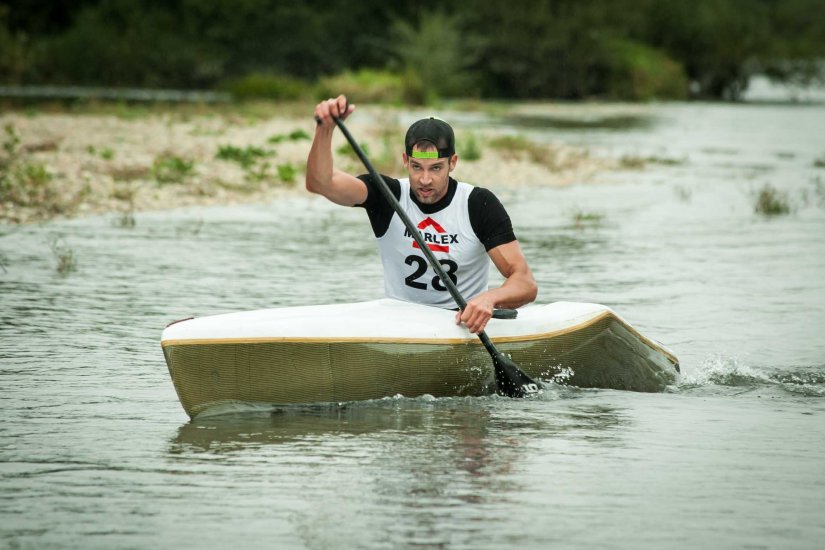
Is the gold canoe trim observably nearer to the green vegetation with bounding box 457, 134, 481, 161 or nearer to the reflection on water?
the reflection on water

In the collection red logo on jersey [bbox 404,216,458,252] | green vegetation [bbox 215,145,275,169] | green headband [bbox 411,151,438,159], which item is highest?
green vegetation [bbox 215,145,275,169]

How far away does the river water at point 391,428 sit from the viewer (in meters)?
4.93

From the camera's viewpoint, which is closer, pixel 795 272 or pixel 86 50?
pixel 795 272

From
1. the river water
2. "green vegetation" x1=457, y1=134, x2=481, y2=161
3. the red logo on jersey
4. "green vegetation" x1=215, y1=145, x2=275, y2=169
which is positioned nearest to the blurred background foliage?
"green vegetation" x1=457, y1=134, x2=481, y2=161

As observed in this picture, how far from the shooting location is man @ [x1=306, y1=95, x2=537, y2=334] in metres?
6.84

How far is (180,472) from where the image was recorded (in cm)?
562

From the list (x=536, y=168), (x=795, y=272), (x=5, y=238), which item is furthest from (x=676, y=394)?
(x=536, y=168)

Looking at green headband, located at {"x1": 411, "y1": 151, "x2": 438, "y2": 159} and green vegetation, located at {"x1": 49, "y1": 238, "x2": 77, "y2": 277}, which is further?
green vegetation, located at {"x1": 49, "y1": 238, "x2": 77, "y2": 277}

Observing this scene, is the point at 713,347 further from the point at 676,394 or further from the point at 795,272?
the point at 795,272

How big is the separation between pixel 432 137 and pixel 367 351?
1.09m

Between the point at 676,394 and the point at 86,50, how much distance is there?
45165 mm

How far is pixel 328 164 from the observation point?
675 cm

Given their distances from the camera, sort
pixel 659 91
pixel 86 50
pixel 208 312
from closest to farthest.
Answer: pixel 208 312, pixel 86 50, pixel 659 91

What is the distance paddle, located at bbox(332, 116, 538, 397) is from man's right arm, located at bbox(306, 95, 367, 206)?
2.1 inches
